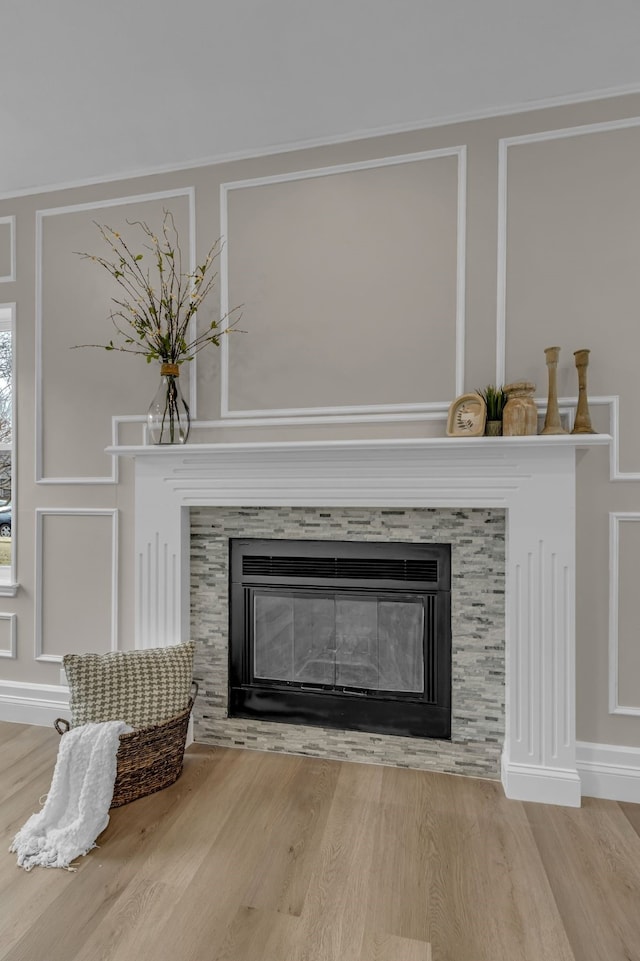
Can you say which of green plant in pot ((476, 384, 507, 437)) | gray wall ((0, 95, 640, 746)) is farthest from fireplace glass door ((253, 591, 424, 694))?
green plant in pot ((476, 384, 507, 437))

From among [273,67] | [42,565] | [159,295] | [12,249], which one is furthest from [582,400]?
[12,249]

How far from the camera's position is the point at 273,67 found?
6.20 feet

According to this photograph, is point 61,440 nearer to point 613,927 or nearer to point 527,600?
point 527,600

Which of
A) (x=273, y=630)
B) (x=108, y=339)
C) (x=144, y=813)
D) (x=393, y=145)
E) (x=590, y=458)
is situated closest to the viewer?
(x=144, y=813)

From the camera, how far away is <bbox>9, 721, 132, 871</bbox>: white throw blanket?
1.63 m

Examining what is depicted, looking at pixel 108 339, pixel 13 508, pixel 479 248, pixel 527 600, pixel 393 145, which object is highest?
pixel 393 145

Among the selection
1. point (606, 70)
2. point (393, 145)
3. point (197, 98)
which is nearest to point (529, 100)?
point (606, 70)

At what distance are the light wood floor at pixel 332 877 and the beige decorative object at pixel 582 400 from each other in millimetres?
1385

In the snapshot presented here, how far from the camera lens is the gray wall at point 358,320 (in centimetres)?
201

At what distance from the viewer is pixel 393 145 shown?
86.3 inches

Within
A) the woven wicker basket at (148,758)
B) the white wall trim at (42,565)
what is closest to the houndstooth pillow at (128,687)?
the woven wicker basket at (148,758)

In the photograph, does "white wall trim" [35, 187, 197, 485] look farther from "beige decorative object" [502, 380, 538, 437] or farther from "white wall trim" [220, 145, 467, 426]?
"beige decorative object" [502, 380, 538, 437]

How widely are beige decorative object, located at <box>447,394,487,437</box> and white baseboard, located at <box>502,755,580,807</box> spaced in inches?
49.5

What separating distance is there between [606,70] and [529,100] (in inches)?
10.3
